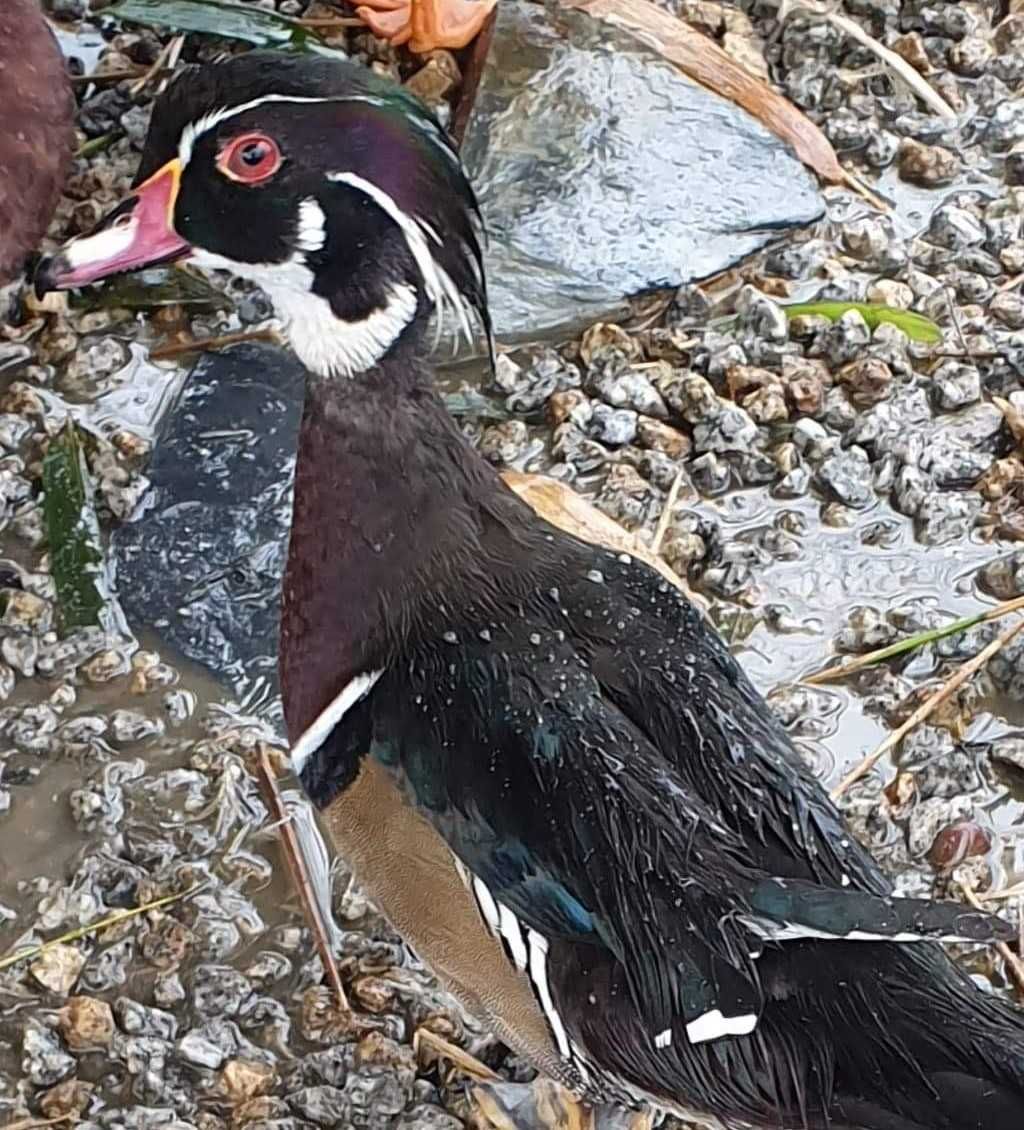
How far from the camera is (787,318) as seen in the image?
2.57 meters

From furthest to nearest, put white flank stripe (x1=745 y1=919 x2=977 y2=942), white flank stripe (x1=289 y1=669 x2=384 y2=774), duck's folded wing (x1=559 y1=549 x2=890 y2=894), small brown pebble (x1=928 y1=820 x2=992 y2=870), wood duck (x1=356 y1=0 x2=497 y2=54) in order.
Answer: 1. wood duck (x1=356 y1=0 x2=497 y2=54)
2. small brown pebble (x1=928 y1=820 x2=992 y2=870)
3. white flank stripe (x1=289 y1=669 x2=384 y2=774)
4. duck's folded wing (x1=559 y1=549 x2=890 y2=894)
5. white flank stripe (x1=745 y1=919 x2=977 y2=942)

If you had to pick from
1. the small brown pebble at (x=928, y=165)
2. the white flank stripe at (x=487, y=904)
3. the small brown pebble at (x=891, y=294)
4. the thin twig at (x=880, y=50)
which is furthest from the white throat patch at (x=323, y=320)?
the thin twig at (x=880, y=50)

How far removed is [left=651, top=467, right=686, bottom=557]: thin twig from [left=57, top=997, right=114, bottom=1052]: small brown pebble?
0.85 meters

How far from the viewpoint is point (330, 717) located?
1.72m

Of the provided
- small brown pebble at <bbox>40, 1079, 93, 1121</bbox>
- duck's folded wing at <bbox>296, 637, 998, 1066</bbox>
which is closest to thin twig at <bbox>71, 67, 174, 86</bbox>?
duck's folded wing at <bbox>296, 637, 998, 1066</bbox>

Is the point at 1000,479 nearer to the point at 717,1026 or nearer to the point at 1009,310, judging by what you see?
the point at 1009,310

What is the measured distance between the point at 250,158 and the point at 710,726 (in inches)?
24.9

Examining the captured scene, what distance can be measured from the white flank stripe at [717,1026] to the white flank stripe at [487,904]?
20 cm

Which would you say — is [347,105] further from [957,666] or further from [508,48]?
[508,48]

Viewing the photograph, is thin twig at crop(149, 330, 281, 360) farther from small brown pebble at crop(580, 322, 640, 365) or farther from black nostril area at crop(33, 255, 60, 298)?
black nostril area at crop(33, 255, 60, 298)

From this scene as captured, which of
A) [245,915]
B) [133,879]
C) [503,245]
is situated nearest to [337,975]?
[245,915]

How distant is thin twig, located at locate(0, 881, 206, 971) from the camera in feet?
6.38

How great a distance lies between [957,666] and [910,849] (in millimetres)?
277

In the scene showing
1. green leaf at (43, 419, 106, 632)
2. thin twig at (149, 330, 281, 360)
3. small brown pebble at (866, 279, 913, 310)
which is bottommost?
green leaf at (43, 419, 106, 632)
